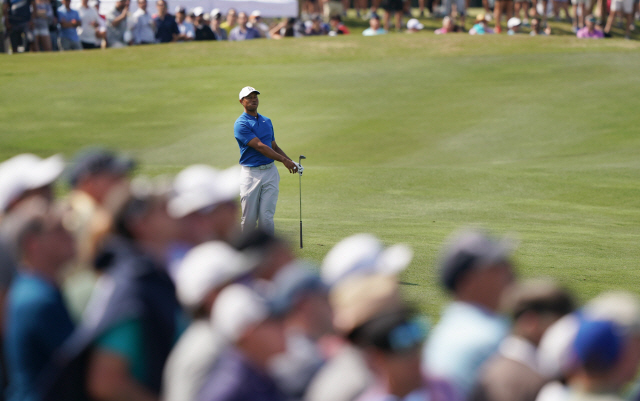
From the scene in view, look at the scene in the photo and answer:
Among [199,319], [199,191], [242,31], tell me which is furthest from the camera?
[242,31]

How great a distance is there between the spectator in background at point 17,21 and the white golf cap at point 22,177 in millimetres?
22072

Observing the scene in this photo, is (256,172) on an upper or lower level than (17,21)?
upper

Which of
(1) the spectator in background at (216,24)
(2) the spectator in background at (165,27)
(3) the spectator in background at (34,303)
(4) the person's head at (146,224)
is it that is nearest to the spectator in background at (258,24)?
(1) the spectator in background at (216,24)

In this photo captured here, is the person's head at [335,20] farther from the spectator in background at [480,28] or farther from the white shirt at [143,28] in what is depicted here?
the white shirt at [143,28]

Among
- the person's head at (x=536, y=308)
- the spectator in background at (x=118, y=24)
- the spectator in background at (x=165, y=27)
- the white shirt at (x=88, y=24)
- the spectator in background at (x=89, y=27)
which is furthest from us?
the spectator in background at (x=165, y=27)

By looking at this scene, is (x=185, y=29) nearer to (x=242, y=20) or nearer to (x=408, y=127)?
(x=242, y=20)

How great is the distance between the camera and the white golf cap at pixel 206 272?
4.31m

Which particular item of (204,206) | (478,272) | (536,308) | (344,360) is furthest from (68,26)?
(344,360)

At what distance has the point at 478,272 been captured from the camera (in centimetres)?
461

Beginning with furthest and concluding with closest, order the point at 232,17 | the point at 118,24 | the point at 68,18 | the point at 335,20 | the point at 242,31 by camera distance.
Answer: the point at 335,20, the point at 232,17, the point at 242,31, the point at 118,24, the point at 68,18

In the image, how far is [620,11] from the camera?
3419 centimetres

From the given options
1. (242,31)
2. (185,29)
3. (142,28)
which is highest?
(142,28)

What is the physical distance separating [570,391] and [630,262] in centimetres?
842

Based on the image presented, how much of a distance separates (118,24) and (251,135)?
2078 cm
